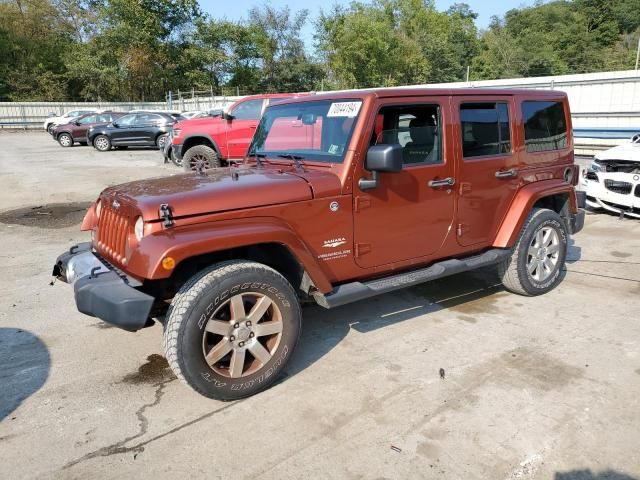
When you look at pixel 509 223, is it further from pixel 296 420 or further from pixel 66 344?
pixel 66 344

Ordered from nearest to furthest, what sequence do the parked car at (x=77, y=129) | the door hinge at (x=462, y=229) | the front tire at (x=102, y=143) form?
the door hinge at (x=462, y=229)
the front tire at (x=102, y=143)
the parked car at (x=77, y=129)

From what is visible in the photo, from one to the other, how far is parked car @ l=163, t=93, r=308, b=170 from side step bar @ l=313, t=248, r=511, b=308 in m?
7.17

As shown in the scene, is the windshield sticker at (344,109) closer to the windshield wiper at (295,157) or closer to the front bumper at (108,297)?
the windshield wiper at (295,157)

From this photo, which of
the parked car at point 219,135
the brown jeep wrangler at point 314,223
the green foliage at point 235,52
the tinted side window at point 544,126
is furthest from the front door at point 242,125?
the green foliage at point 235,52

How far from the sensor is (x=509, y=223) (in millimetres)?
4473

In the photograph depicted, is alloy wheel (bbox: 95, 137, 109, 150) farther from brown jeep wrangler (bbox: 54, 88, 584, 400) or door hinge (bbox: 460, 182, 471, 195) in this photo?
door hinge (bbox: 460, 182, 471, 195)

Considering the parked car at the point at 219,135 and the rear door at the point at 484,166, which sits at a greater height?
the parked car at the point at 219,135

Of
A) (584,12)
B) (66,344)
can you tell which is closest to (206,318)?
(66,344)

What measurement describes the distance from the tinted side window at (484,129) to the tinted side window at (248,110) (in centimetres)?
719

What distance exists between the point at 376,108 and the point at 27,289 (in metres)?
3.98

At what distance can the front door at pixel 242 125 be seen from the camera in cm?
1084

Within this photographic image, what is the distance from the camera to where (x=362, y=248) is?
11.9ft

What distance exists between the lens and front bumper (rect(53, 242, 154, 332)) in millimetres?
2832

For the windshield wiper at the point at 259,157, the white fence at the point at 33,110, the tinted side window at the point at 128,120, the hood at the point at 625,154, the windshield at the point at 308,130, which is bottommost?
the hood at the point at 625,154
